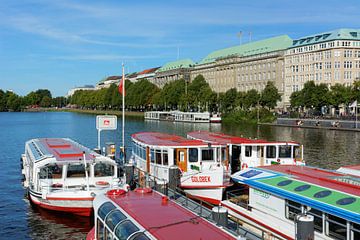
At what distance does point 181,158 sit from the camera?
2806cm

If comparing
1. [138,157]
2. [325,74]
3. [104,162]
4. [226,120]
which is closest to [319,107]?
[325,74]

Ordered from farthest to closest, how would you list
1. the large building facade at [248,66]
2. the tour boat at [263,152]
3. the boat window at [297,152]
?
the large building facade at [248,66], the boat window at [297,152], the tour boat at [263,152]

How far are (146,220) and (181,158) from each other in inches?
644

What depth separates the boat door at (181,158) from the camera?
27.9 m

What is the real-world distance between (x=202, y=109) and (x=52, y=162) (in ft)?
445

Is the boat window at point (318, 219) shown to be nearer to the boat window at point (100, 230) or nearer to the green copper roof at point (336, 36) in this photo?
the boat window at point (100, 230)

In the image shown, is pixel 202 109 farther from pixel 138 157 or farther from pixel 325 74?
pixel 138 157

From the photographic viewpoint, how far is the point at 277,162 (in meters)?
29.0

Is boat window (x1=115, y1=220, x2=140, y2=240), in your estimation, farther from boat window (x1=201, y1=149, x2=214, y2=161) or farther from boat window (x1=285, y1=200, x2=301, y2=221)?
boat window (x1=201, y1=149, x2=214, y2=161)

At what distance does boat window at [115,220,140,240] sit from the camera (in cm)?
1133

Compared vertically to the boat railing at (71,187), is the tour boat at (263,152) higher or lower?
higher

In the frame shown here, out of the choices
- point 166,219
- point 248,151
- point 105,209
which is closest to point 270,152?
point 248,151

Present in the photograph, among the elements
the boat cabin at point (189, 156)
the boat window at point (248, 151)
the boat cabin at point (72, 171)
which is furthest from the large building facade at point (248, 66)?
the boat cabin at point (72, 171)

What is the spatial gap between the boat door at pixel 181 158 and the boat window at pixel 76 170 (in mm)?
5965
